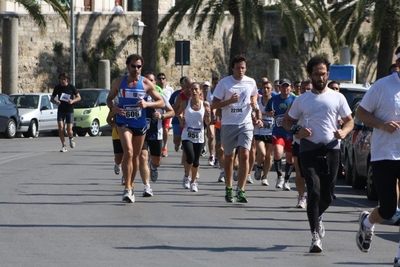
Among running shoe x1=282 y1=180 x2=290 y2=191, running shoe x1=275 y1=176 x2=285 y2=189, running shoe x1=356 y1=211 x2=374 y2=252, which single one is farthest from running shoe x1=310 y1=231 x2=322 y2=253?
running shoe x1=275 y1=176 x2=285 y2=189

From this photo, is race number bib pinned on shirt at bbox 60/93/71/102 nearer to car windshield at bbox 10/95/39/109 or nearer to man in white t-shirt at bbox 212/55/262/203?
car windshield at bbox 10/95/39/109

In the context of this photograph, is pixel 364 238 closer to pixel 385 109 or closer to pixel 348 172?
pixel 385 109

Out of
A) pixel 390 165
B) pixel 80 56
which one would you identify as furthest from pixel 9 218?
pixel 80 56

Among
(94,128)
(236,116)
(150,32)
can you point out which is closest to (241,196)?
(236,116)

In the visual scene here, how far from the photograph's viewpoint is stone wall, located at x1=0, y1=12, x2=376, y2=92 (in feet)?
141

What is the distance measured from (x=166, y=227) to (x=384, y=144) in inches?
126

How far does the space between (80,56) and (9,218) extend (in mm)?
33812

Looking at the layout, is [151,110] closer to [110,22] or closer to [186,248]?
[186,248]

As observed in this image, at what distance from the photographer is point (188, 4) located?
33.9 m

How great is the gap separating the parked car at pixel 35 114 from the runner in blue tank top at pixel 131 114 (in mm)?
19423

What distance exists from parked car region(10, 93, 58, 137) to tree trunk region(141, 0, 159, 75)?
14.0 feet

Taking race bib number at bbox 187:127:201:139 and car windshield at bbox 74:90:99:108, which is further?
car windshield at bbox 74:90:99:108

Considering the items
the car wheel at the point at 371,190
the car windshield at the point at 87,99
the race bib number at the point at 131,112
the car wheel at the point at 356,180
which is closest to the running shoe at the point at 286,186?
the car wheel at the point at 356,180

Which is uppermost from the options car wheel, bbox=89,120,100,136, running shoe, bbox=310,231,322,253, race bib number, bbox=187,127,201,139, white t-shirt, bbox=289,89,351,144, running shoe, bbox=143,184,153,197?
white t-shirt, bbox=289,89,351,144
